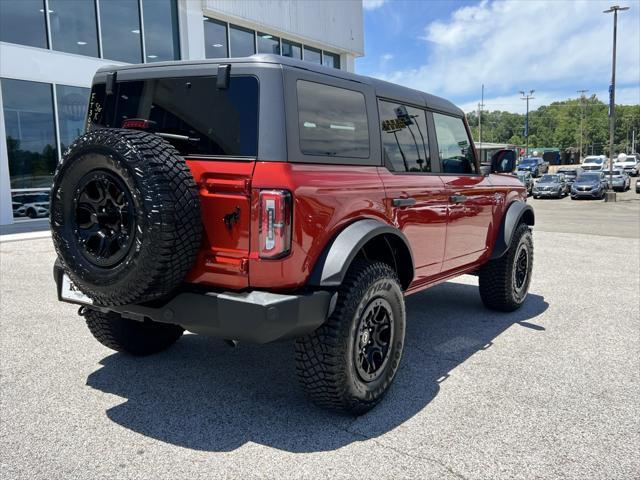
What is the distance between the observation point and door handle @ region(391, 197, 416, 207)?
3.49m

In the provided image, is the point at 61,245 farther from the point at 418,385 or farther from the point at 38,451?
the point at 418,385

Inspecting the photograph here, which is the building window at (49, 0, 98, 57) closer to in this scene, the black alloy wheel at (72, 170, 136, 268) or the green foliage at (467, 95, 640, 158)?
the black alloy wheel at (72, 170, 136, 268)

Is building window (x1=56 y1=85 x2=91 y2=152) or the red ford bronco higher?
building window (x1=56 y1=85 x2=91 y2=152)

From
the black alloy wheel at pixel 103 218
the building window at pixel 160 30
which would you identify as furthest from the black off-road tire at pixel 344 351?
the building window at pixel 160 30

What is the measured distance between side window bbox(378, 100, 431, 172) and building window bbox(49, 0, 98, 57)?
40.5ft

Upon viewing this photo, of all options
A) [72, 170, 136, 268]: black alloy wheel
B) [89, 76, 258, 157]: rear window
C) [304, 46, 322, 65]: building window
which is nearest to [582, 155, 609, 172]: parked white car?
[304, 46, 322, 65]: building window

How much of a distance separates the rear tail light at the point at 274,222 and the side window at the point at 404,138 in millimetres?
1170

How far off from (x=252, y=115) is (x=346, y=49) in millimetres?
19854

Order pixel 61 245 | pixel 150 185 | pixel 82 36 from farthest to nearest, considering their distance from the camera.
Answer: pixel 82 36 < pixel 61 245 < pixel 150 185

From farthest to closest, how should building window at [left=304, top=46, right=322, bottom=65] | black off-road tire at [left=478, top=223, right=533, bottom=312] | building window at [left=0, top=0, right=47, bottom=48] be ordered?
1. building window at [left=304, top=46, right=322, bottom=65]
2. building window at [left=0, top=0, right=47, bottom=48]
3. black off-road tire at [left=478, top=223, right=533, bottom=312]

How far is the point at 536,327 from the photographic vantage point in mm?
4945

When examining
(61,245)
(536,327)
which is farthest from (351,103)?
(536,327)

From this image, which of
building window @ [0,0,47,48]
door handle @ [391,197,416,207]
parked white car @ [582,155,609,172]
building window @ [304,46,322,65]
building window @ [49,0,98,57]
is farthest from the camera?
parked white car @ [582,155,609,172]

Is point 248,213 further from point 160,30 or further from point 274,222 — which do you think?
point 160,30
